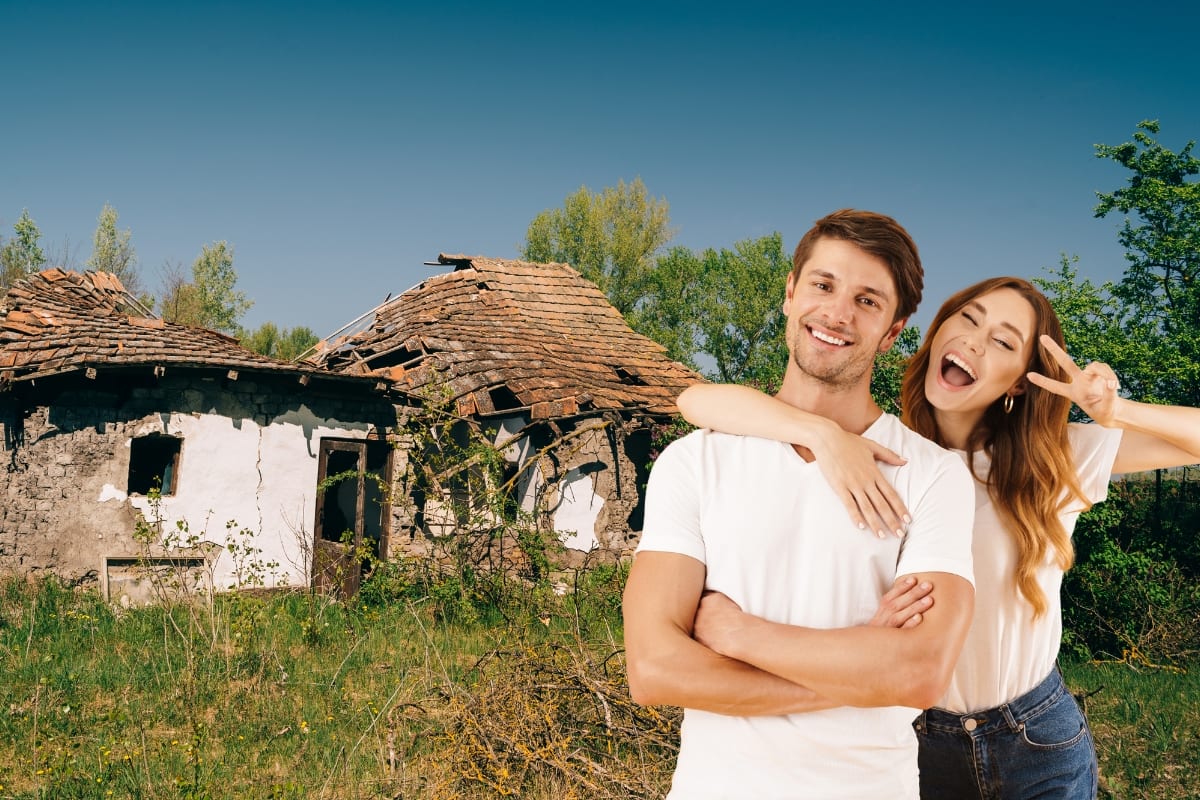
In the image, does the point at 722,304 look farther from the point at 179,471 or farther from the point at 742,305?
the point at 179,471

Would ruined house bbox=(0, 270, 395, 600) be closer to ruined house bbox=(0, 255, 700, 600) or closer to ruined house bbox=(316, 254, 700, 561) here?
ruined house bbox=(0, 255, 700, 600)

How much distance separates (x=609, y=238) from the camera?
3070 cm

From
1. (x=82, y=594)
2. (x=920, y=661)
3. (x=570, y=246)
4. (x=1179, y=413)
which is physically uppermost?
(x=570, y=246)

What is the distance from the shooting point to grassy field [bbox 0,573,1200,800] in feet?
14.1

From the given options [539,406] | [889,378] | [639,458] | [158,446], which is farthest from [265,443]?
[889,378]

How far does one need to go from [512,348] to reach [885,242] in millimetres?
10297

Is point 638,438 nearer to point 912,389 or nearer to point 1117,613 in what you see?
point 1117,613

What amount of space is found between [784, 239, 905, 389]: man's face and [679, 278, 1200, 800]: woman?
0.76 ft

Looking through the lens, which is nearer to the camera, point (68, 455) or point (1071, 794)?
point (1071, 794)

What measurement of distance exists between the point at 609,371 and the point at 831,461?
1085 centimetres

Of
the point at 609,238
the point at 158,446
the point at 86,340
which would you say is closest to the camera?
the point at 86,340

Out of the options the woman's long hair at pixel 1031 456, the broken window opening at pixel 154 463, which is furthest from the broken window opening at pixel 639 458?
the woman's long hair at pixel 1031 456

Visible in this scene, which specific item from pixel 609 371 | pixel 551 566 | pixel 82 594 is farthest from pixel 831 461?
pixel 609 371

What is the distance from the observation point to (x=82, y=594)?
8.55m
